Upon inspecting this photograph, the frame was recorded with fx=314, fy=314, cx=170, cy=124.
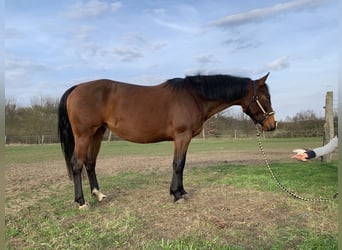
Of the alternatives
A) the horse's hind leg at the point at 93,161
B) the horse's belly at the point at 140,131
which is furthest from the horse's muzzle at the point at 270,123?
the horse's hind leg at the point at 93,161

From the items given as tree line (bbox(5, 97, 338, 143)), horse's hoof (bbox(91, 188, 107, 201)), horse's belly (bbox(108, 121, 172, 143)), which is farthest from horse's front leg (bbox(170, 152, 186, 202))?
tree line (bbox(5, 97, 338, 143))

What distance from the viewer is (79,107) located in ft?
17.0

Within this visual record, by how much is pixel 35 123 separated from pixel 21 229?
27867mm

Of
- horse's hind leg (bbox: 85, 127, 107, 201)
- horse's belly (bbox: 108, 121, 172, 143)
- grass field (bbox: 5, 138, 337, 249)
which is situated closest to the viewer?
grass field (bbox: 5, 138, 337, 249)

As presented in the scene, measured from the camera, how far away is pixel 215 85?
5590 millimetres

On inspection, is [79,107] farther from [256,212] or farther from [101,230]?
[256,212]

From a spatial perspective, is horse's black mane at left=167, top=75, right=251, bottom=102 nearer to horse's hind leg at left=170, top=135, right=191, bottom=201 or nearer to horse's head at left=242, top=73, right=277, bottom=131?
horse's head at left=242, top=73, right=277, bottom=131

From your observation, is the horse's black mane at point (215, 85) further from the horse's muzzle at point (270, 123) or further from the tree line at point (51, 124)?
the tree line at point (51, 124)

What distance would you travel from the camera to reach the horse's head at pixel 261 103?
18.4ft

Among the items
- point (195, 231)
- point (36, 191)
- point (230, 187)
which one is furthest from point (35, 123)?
point (195, 231)

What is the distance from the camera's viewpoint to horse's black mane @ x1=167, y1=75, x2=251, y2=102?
5.55 m

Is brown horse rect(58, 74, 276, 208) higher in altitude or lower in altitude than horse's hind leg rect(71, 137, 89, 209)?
higher

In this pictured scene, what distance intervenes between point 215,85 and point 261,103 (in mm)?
881

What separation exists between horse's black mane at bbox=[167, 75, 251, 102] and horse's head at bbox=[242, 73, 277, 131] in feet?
0.43
